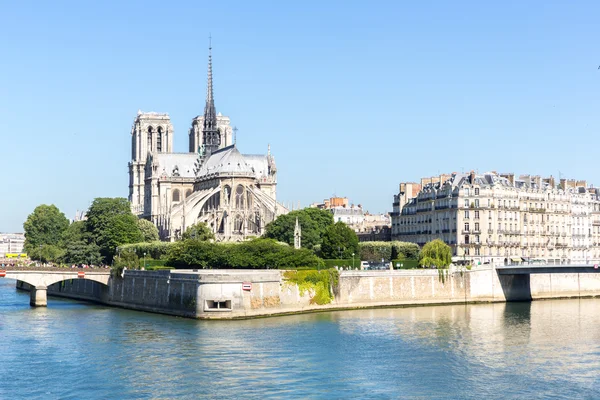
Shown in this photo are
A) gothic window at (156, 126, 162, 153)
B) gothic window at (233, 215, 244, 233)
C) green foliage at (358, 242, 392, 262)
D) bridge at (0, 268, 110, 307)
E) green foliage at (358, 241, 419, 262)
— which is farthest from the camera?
gothic window at (156, 126, 162, 153)

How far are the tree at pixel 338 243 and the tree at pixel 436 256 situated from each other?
7515 mm

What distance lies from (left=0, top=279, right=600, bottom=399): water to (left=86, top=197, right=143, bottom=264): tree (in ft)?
90.7

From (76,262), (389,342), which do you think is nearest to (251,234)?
(76,262)

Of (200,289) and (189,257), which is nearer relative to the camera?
(200,289)

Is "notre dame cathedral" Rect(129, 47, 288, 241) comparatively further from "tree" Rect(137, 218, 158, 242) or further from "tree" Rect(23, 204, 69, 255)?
"tree" Rect(23, 204, 69, 255)

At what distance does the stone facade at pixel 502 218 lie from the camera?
85500 mm

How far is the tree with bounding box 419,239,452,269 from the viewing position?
240 ft

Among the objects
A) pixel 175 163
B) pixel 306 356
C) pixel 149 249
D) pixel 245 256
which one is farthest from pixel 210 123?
pixel 306 356

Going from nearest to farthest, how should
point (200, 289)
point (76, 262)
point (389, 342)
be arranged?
point (389, 342), point (200, 289), point (76, 262)

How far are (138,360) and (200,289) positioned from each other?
15897 millimetres


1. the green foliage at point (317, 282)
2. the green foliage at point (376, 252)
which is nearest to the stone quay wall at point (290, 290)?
the green foliage at point (317, 282)

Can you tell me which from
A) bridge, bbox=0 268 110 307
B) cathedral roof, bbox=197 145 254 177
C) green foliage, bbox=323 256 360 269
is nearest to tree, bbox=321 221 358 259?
green foliage, bbox=323 256 360 269

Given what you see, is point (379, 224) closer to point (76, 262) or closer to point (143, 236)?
point (143, 236)

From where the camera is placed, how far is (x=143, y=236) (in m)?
99.4
